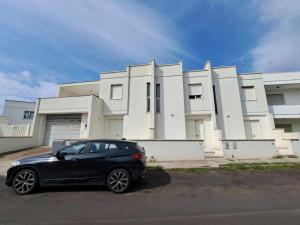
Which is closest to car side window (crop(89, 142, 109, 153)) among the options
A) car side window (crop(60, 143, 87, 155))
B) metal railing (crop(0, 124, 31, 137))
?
car side window (crop(60, 143, 87, 155))

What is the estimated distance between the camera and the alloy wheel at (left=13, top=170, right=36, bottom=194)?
5359mm

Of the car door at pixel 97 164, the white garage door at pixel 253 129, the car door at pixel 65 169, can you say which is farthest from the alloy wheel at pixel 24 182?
the white garage door at pixel 253 129

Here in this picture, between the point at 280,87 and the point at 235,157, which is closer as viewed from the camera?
the point at 235,157

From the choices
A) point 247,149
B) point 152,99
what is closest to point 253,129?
point 247,149

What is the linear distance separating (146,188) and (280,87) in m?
18.5

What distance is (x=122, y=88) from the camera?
54.7ft

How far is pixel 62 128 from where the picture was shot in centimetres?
1616

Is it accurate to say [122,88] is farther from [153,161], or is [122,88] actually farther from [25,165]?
[25,165]

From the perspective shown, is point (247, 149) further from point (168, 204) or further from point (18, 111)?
point (18, 111)

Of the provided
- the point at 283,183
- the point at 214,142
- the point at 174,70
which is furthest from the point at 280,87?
the point at 283,183

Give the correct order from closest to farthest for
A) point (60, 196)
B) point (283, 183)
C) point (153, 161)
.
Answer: point (60, 196) → point (283, 183) → point (153, 161)

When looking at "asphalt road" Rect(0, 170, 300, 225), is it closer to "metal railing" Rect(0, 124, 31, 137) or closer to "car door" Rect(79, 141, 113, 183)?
"car door" Rect(79, 141, 113, 183)

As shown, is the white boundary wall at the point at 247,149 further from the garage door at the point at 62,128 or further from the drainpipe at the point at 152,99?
the garage door at the point at 62,128

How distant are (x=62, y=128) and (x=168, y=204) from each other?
1451 centimetres
